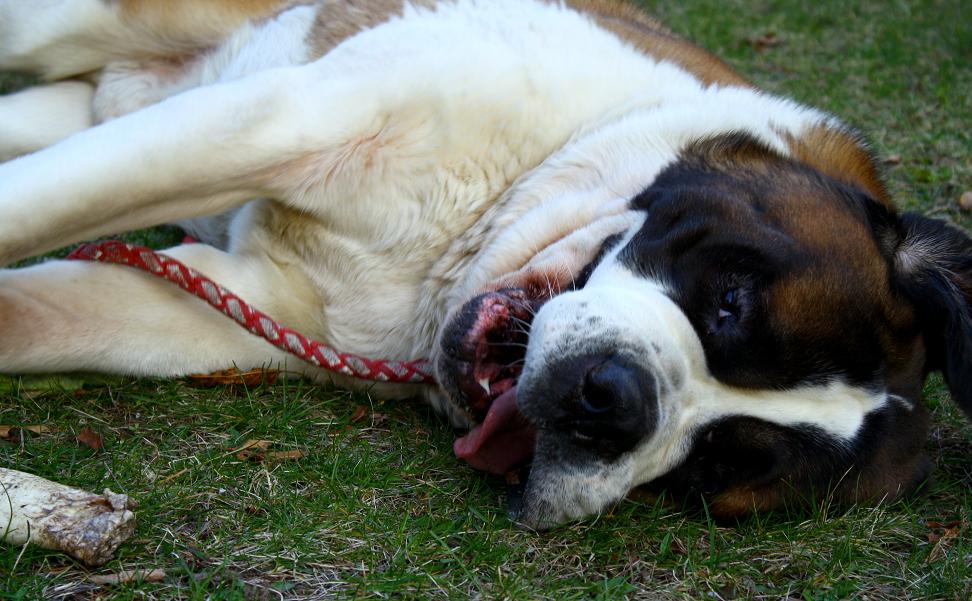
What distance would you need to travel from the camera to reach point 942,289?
2.28 m

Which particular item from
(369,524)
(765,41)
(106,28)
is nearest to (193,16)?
(106,28)

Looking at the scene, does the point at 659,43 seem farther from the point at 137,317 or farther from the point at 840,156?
the point at 137,317

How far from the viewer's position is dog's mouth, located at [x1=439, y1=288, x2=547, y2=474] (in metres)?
2.31

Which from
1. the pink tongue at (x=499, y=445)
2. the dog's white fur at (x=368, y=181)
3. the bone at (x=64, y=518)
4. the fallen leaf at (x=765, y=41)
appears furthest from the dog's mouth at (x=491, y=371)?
the fallen leaf at (x=765, y=41)

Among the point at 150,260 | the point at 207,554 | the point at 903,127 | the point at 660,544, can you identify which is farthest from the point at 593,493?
the point at 903,127

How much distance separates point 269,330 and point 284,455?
40cm

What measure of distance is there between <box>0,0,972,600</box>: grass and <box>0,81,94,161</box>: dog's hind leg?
50.7 inches

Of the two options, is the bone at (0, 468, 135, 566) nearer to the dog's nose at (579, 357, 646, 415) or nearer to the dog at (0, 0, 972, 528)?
the dog at (0, 0, 972, 528)

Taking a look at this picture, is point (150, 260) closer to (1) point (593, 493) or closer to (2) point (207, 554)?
(2) point (207, 554)

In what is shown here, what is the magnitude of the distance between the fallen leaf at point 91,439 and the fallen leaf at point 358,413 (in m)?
0.59

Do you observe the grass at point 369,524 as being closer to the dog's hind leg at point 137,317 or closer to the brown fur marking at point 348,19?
the dog's hind leg at point 137,317

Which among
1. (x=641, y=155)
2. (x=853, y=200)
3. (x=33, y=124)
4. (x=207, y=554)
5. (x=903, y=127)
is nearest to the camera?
(x=207, y=554)

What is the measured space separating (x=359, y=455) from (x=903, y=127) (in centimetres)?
348

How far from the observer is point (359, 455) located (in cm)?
240
